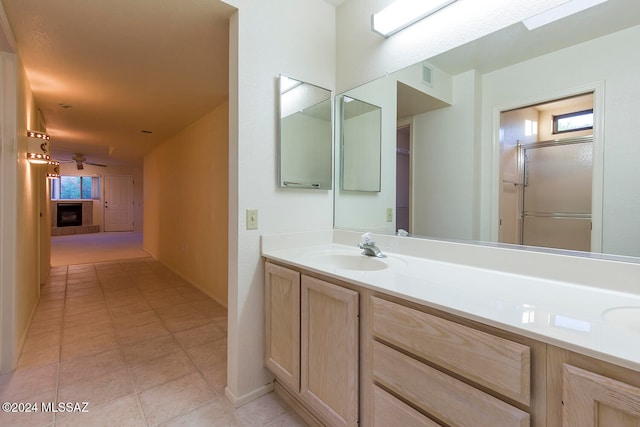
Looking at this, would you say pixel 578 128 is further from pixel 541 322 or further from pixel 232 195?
pixel 232 195

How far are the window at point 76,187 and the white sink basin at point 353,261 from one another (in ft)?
37.1

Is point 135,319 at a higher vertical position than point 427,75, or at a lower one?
lower

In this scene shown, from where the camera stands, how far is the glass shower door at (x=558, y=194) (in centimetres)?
115

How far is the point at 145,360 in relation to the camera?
2.15 meters

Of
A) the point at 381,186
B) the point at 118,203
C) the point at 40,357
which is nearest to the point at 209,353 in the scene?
the point at 40,357

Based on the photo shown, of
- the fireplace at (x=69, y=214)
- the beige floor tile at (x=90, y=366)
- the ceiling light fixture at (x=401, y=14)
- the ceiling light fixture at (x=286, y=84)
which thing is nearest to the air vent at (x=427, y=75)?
the ceiling light fixture at (x=401, y=14)

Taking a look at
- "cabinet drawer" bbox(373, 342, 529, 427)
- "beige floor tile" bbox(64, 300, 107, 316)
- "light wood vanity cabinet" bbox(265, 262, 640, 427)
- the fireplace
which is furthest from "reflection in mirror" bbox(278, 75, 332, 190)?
the fireplace

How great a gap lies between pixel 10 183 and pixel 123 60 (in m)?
1.15

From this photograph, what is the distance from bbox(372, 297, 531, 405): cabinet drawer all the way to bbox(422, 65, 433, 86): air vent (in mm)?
1235

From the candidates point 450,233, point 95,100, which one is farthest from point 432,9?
point 95,100

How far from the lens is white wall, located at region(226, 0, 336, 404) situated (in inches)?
65.1

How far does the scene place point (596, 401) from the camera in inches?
24.9

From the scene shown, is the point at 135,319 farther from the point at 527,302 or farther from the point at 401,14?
the point at 401,14

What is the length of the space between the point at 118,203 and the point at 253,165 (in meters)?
10.9
